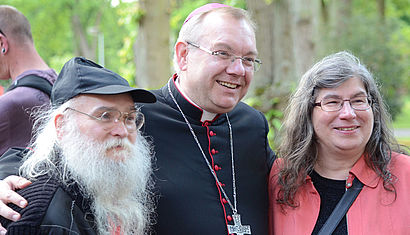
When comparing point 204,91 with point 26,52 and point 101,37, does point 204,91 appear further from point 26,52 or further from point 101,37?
point 101,37

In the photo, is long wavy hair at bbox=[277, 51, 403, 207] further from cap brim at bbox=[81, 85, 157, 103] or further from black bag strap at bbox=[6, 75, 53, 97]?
black bag strap at bbox=[6, 75, 53, 97]

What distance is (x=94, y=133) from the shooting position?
2398 mm

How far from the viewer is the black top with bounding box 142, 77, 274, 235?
2990mm

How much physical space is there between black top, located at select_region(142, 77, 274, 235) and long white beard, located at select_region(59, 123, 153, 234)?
349 millimetres

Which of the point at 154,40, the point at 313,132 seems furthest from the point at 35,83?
the point at 154,40

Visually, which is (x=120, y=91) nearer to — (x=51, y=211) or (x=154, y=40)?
(x=51, y=211)

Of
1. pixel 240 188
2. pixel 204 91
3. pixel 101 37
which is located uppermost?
pixel 204 91

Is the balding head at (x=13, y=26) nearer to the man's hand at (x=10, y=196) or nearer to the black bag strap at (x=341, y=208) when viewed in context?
the man's hand at (x=10, y=196)

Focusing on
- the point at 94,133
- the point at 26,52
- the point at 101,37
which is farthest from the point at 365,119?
the point at 101,37

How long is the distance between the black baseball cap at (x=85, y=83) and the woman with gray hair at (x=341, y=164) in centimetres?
127

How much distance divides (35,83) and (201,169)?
5.05 feet

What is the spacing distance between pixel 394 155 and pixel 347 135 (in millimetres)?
402

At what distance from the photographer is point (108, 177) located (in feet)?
7.98

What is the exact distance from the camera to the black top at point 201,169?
9.81 feet
